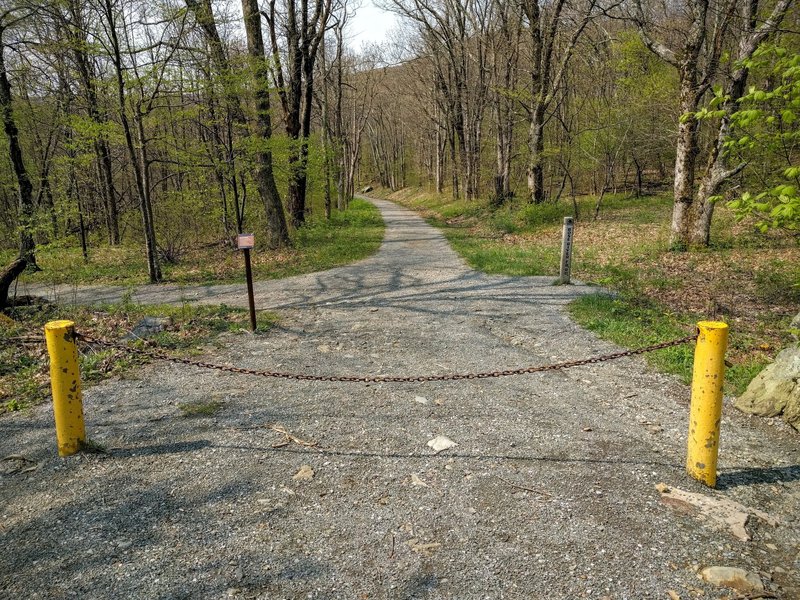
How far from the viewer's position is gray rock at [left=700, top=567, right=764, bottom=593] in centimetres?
259

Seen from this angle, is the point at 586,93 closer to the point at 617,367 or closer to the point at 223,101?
the point at 223,101

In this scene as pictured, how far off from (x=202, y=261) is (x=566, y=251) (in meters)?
10.6

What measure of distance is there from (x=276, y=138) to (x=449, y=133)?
2259 centimetres

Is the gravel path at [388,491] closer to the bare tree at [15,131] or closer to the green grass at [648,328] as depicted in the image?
the green grass at [648,328]

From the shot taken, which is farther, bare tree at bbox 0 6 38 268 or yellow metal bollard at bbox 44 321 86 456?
bare tree at bbox 0 6 38 268

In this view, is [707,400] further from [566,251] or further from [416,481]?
[566,251]

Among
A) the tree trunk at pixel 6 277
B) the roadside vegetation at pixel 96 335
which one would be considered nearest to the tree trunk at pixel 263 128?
the roadside vegetation at pixel 96 335

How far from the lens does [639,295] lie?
28.9 feet

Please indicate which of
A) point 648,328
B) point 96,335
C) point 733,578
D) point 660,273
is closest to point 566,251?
point 660,273

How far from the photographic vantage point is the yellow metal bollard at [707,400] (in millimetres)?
3279

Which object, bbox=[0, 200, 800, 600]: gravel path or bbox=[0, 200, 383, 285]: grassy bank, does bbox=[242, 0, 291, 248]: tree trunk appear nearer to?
bbox=[0, 200, 383, 285]: grassy bank

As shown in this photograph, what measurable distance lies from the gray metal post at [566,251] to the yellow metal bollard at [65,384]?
7.86 m

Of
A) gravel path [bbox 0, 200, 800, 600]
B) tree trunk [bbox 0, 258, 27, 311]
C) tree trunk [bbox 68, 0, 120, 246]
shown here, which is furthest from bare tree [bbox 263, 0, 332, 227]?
gravel path [bbox 0, 200, 800, 600]

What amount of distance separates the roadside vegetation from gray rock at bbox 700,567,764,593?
5873 millimetres
